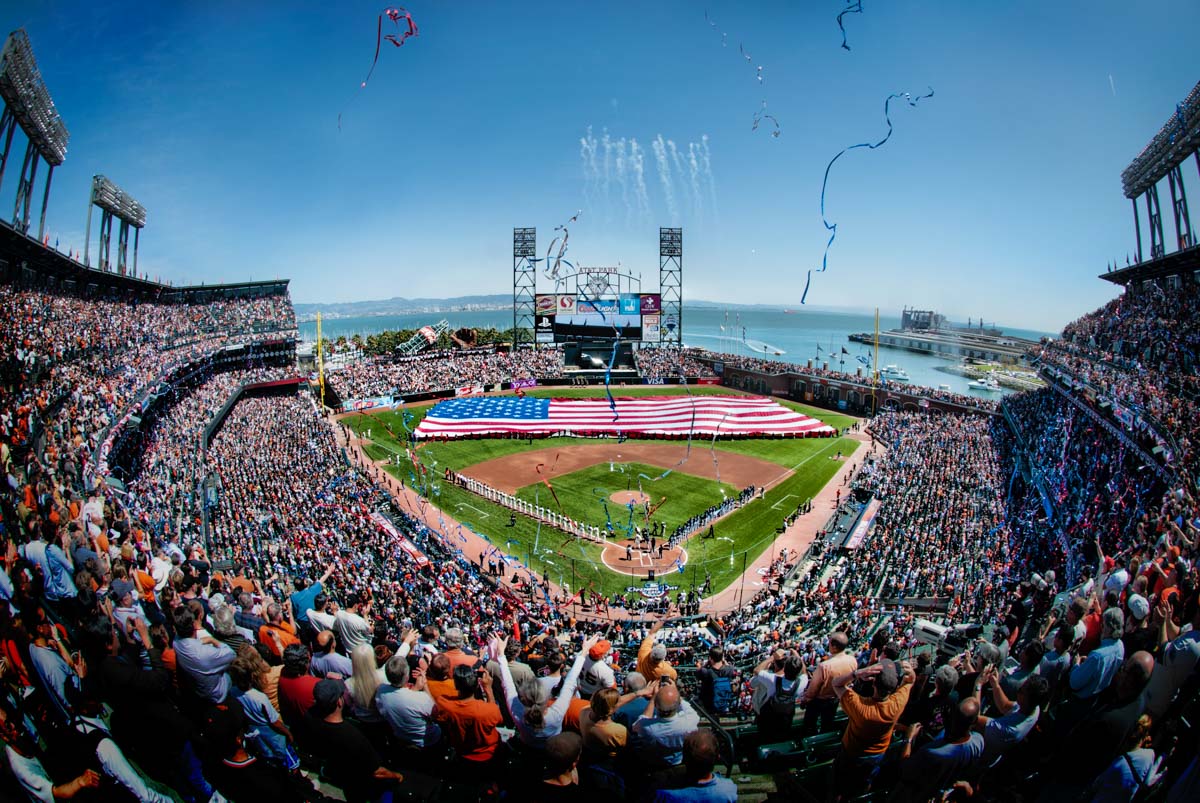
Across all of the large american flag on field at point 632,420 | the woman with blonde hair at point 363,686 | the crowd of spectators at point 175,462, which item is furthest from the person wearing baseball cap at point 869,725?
the large american flag on field at point 632,420

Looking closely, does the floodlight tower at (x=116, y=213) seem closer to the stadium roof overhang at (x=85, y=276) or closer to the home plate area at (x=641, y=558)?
the stadium roof overhang at (x=85, y=276)

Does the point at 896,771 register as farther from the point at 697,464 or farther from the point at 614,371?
the point at 614,371

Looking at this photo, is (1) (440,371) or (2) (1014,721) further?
(1) (440,371)

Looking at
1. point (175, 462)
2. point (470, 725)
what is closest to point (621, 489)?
point (175, 462)

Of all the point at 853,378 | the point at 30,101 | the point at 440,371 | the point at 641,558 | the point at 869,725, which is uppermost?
the point at 30,101

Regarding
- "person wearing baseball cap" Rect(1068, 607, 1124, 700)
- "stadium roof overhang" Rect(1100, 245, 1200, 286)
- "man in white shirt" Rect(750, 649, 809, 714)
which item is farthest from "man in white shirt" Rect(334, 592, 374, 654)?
"stadium roof overhang" Rect(1100, 245, 1200, 286)

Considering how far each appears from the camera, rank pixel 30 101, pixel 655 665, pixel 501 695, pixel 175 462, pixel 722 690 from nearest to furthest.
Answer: pixel 501 695
pixel 655 665
pixel 722 690
pixel 175 462
pixel 30 101

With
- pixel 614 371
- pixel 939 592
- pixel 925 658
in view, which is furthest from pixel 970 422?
pixel 925 658

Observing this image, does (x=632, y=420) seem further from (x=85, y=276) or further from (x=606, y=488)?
(x=85, y=276)
